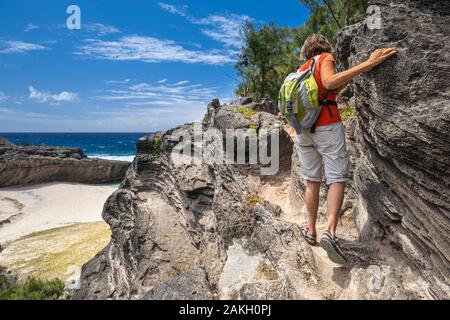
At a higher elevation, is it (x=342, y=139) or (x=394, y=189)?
(x=342, y=139)

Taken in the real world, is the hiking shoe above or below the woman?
below

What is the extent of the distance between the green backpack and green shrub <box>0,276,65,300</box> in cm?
1303

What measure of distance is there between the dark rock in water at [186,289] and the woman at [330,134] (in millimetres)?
2255

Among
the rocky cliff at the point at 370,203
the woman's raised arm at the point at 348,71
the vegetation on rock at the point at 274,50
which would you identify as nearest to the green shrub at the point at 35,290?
the rocky cliff at the point at 370,203

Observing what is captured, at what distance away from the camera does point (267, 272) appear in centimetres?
558

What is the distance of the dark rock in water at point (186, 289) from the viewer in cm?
571

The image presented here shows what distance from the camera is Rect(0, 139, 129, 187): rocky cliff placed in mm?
38531

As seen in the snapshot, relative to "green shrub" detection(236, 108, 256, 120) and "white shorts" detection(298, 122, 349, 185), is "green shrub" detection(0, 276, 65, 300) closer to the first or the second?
"green shrub" detection(236, 108, 256, 120)

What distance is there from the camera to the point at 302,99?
488cm

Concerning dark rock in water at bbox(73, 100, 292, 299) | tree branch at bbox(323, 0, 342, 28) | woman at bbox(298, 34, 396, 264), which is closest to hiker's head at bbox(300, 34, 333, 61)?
woman at bbox(298, 34, 396, 264)

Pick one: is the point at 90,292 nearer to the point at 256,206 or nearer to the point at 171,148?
the point at 171,148

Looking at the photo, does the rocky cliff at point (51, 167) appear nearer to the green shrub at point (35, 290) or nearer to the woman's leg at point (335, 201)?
the green shrub at point (35, 290)

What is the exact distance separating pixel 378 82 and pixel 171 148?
8746 millimetres
